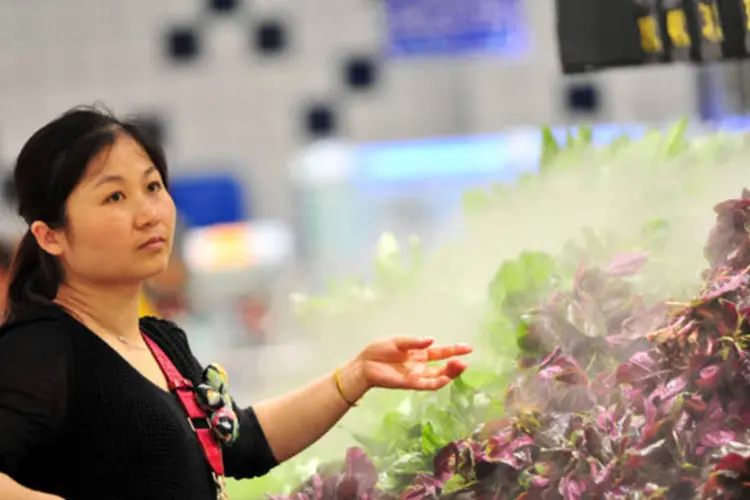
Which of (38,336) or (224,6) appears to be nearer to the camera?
(38,336)

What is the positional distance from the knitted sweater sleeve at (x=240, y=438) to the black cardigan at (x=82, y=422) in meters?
0.16

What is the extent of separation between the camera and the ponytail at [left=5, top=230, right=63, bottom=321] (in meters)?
1.59

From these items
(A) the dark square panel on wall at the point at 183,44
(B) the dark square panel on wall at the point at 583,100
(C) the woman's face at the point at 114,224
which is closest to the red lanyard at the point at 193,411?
(C) the woman's face at the point at 114,224

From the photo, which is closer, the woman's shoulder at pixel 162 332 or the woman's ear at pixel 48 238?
the woman's ear at pixel 48 238

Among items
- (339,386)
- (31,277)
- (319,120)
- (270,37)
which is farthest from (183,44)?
(31,277)

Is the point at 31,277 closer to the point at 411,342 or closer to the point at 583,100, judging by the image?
the point at 411,342

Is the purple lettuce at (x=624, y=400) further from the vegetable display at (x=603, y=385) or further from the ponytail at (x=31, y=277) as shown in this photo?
the ponytail at (x=31, y=277)

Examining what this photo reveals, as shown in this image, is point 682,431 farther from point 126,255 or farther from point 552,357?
point 126,255

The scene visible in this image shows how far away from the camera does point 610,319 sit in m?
1.71

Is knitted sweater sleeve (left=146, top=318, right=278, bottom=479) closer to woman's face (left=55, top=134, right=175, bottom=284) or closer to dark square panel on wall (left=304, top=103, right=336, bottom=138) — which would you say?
woman's face (left=55, top=134, right=175, bottom=284)

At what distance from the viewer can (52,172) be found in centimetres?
156

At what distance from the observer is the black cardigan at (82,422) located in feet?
4.75

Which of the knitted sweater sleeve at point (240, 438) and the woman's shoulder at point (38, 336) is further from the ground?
the woman's shoulder at point (38, 336)

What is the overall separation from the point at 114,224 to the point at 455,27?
8.37m
